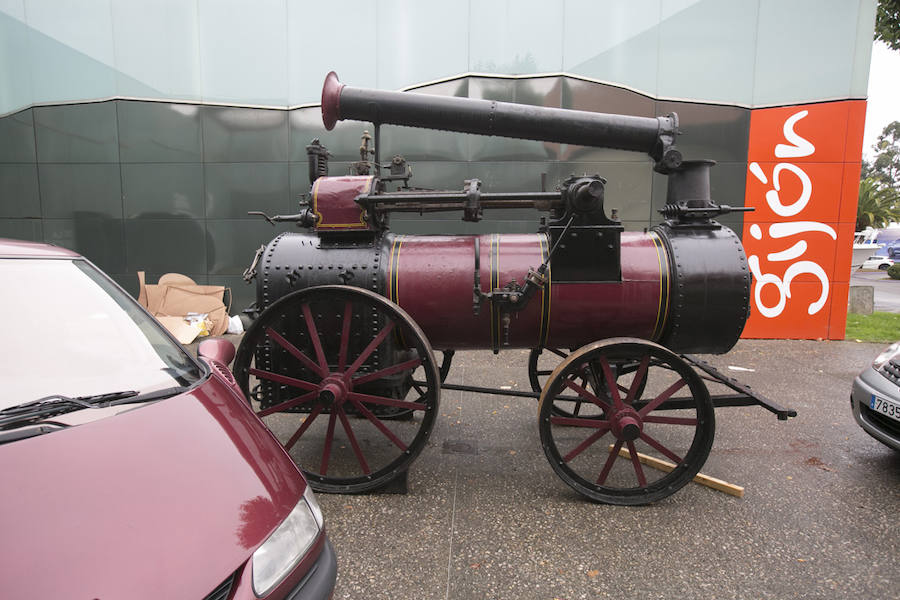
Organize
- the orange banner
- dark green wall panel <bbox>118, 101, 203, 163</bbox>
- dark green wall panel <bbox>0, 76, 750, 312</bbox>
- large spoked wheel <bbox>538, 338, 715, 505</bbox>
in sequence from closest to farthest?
large spoked wheel <bbox>538, 338, 715, 505</bbox> < the orange banner < dark green wall panel <bbox>0, 76, 750, 312</bbox> < dark green wall panel <bbox>118, 101, 203, 163</bbox>

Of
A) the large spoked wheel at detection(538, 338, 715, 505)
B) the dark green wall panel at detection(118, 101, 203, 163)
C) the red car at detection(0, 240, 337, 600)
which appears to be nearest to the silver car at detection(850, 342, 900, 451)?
the large spoked wheel at detection(538, 338, 715, 505)

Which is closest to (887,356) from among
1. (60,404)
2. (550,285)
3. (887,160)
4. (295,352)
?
(550,285)

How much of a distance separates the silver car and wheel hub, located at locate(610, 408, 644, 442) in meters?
1.88

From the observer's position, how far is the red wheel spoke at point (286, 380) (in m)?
3.13

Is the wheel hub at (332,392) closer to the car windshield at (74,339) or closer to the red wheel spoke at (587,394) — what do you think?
the car windshield at (74,339)

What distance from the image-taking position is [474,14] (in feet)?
23.7

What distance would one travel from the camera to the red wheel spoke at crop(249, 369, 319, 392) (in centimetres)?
313

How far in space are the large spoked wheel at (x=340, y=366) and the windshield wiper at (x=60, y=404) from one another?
1317 mm

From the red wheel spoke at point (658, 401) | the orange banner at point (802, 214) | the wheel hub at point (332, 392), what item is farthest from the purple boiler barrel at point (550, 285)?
the orange banner at point (802, 214)

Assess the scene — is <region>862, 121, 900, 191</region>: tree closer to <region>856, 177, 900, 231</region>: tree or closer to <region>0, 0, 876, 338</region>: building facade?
<region>856, 177, 900, 231</region>: tree

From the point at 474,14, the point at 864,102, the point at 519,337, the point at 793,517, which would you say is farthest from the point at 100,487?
the point at 864,102

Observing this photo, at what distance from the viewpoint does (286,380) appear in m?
3.14

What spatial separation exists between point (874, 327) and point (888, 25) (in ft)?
19.4

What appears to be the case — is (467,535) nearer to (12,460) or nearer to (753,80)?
(12,460)
